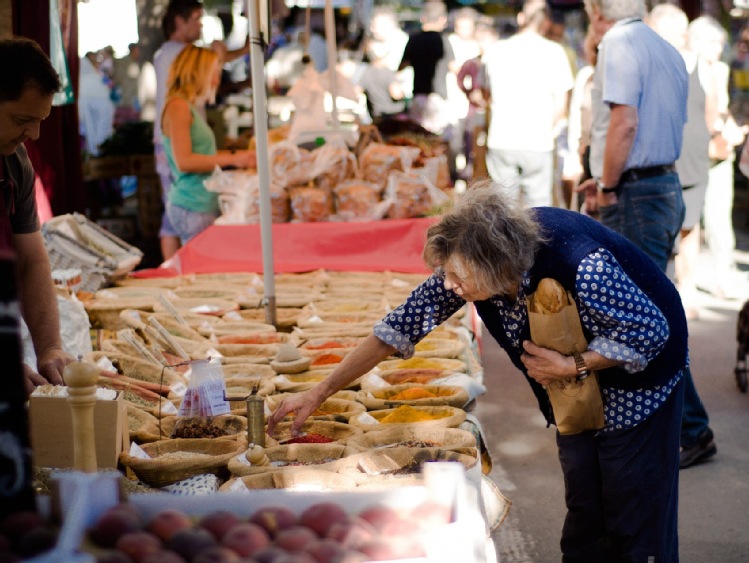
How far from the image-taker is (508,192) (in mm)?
2428

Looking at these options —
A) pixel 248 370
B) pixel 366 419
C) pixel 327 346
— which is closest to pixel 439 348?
pixel 327 346

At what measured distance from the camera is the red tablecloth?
18.6 feet

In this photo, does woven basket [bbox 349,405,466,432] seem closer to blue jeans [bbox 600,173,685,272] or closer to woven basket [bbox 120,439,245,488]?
woven basket [bbox 120,439,245,488]

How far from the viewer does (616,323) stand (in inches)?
91.4

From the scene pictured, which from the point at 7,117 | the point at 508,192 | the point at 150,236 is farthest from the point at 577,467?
the point at 150,236

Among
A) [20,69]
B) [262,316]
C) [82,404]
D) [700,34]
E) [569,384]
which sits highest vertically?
[700,34]

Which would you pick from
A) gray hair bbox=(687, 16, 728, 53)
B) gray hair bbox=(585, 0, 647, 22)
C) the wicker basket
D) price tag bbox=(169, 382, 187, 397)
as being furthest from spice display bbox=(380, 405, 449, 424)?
gray hair bbox=(687, 16, 728, 53)

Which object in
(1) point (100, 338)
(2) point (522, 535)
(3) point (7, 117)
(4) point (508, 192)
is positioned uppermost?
(3) point (7, 117)

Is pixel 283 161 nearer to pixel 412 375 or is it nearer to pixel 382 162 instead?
pixel 382 162

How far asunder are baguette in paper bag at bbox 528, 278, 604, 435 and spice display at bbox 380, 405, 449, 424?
55cm

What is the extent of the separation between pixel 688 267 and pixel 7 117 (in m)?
5.49

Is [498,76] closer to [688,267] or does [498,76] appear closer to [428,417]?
[688,267]

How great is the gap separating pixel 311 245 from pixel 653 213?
89.3 inches

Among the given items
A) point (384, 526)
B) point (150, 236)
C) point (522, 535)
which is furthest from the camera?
point (150, 236)
